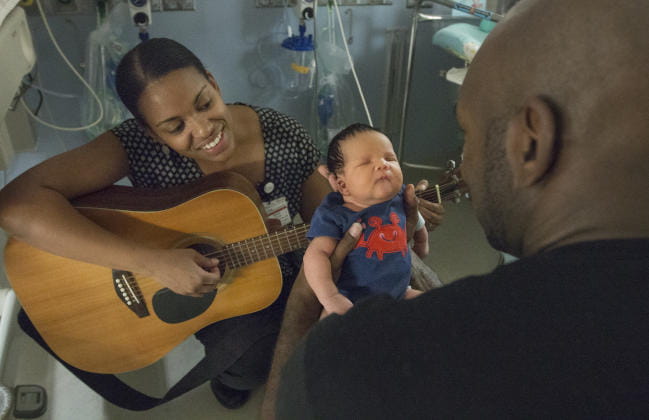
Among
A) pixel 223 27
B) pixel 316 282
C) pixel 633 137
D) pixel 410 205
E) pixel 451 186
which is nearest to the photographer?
pixel 633 137

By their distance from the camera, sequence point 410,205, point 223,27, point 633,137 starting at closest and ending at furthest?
point 633,137, point 410,205, point 223,27

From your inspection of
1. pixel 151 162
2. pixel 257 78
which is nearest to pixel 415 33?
pixel 257 78

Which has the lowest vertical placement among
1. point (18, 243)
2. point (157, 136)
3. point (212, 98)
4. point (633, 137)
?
point (18, 243)

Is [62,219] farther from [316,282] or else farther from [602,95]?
[602,95]

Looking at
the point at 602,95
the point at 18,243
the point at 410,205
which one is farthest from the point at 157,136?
the point at 602,95

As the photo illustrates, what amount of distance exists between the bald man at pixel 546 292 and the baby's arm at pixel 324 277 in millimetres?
507

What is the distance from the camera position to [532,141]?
58 cm

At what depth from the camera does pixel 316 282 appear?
1140 mm

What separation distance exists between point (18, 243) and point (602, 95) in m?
1.38

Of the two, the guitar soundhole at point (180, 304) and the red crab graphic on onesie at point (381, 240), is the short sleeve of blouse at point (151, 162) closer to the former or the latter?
the guitar soundhole at point (180, 304)

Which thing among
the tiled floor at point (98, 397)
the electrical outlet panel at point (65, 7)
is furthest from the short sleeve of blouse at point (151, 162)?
the electrical outlet panel at point (65, 7)

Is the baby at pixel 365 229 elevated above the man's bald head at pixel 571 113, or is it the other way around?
the man's bald head at pixel 571 113

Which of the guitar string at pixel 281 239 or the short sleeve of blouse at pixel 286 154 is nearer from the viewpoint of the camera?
the guitar string at pixel 281 239

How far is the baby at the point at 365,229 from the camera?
1.14 metres
